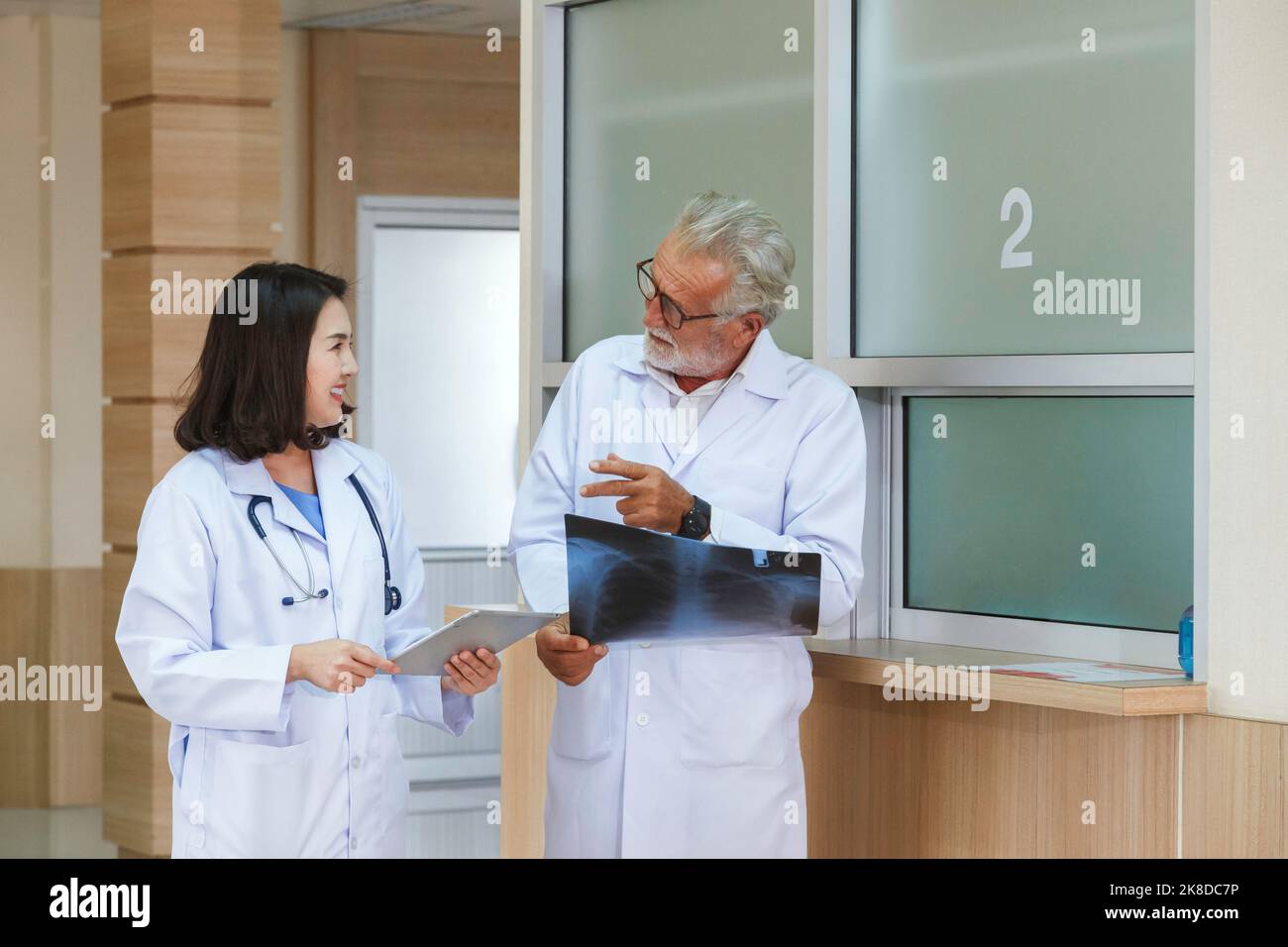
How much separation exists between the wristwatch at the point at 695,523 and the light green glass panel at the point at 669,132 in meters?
0.93

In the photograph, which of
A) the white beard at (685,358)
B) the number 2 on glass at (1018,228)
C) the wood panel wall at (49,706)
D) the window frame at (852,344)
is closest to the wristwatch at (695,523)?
the white beard at (685,358)

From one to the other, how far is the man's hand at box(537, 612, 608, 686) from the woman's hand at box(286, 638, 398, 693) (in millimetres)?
304

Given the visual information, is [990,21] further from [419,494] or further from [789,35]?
[419,494]

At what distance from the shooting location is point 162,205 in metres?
5.04

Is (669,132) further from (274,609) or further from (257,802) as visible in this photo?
(257,802)

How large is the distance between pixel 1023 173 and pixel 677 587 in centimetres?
108

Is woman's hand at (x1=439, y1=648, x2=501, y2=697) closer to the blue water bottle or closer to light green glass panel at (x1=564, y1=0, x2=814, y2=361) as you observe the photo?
the blue water bottle

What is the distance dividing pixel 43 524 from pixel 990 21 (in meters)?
4.45

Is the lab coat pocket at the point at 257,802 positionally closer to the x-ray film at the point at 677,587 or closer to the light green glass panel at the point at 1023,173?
the x-ray film at the point at 677,587

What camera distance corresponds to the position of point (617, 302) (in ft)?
11.7

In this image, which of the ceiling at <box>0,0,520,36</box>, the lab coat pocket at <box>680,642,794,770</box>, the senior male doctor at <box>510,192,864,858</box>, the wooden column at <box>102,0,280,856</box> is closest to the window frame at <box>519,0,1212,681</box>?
the senior male doctor at <box>510,192,864,858</box>
